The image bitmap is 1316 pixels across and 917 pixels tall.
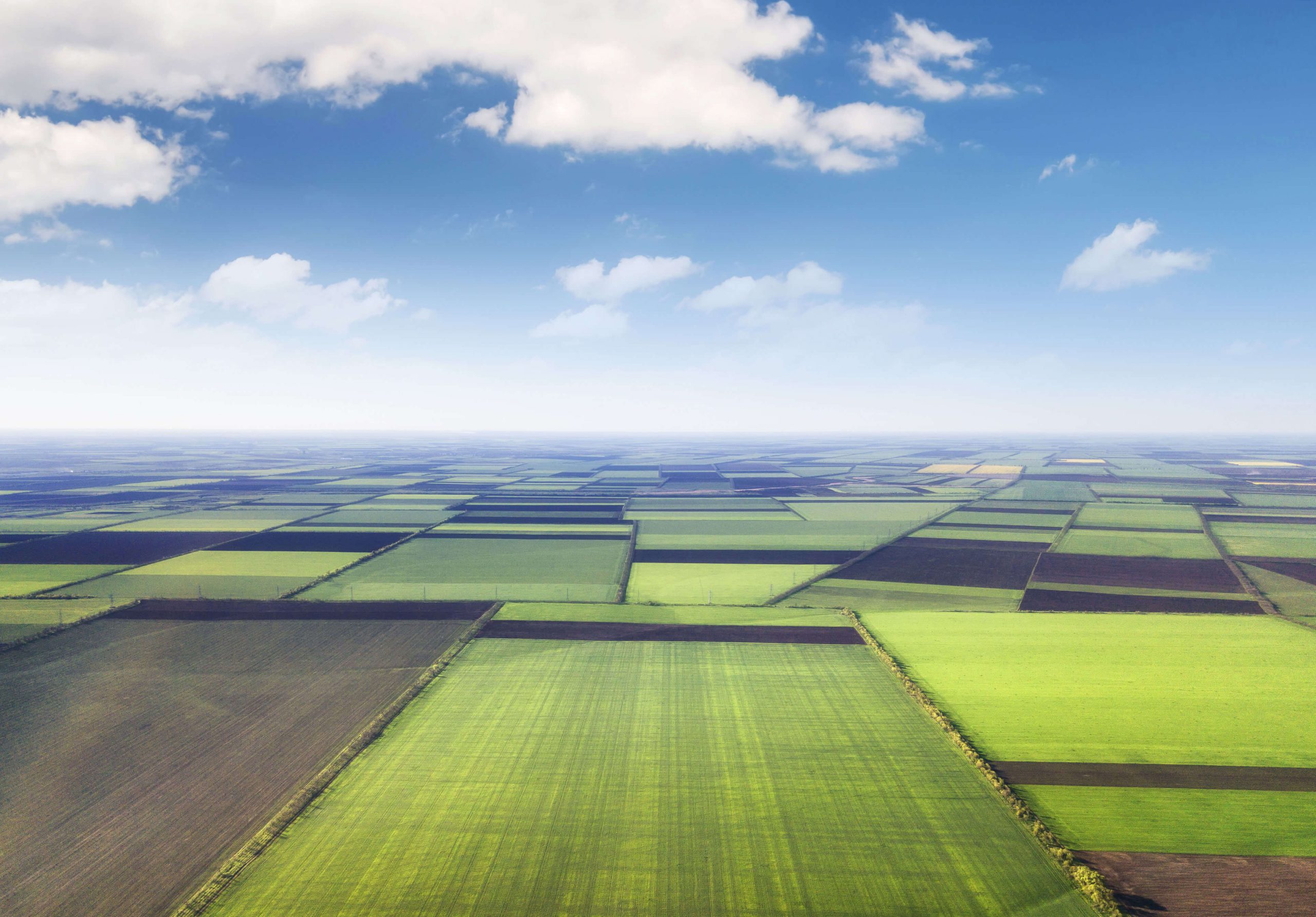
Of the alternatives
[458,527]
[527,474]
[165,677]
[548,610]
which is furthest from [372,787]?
[527,474]

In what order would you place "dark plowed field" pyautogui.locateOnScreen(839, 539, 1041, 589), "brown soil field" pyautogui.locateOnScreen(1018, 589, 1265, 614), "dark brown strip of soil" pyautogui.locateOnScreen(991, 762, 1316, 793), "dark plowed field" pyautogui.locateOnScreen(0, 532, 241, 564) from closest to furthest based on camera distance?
"dark brown strip of soil" pyautogui.locateOnScreen(991, 762, 1316, 793) → "brown soil field" pyautogui.locateOnScreen(1018, 589, 1265, 614) → "dark plowed field" pyautogui.locateOnScreen(839, 539, 1041, 589) → "dark plowed field" pyautogui.locateOnScreen(0, 532, 241, 564)

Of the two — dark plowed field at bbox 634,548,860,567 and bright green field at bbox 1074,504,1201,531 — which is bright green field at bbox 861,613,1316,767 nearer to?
dark plowed field at bbox 634,548,860,567

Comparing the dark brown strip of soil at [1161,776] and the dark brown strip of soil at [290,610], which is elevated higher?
the dark brown strip of soil at [290,610]

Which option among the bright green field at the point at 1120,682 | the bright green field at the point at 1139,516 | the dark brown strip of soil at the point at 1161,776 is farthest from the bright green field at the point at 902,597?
the bright green field at the point at 1139,516

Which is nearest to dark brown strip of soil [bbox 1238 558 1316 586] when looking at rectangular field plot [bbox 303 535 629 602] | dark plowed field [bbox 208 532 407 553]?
rectangular field plot [bbox 303 535 629 602]

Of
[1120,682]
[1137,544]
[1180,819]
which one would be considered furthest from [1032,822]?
[1137,544]

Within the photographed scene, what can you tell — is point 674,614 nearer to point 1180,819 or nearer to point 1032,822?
point 1032,822

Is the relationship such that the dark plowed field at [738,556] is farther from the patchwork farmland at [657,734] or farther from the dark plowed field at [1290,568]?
the dark plowed field at [1290,568]
